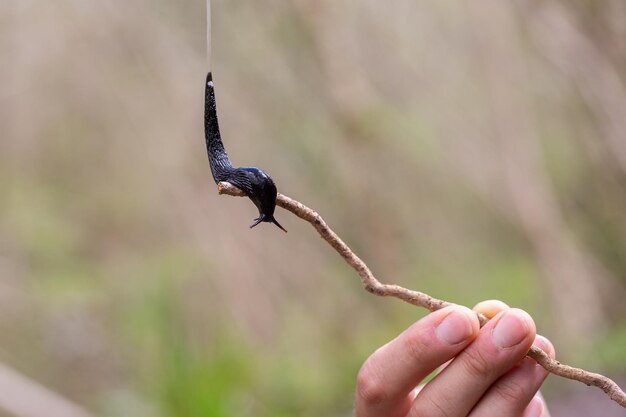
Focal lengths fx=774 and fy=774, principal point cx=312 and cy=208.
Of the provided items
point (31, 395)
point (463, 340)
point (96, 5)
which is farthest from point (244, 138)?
point (463, 340)

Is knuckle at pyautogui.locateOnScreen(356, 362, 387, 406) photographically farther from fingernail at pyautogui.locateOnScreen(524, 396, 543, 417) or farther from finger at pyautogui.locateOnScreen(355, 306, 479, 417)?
fingernail at pyautogui.locateOnScreen(524, 396, 543, 417)

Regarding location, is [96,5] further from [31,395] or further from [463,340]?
[463,340]

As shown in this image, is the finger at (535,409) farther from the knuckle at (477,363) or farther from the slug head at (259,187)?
the slug head at (259,187)

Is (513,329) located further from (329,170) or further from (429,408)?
(329,170)

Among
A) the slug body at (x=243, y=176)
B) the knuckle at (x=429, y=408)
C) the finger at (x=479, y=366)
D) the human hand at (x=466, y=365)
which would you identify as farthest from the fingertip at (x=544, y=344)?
the slug body at (x=243, y=176)

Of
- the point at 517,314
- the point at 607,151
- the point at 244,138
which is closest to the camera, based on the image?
the point at 517,314

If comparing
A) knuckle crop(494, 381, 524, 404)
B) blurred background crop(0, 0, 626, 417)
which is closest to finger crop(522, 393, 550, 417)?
knuckle crop(494, 381, 524, 404)
